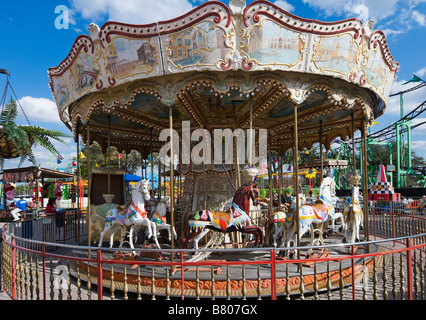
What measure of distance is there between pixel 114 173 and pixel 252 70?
273 inches

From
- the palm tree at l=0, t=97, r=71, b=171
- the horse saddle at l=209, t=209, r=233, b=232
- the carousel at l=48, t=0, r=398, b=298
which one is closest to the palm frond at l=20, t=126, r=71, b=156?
the palm tree at l=0, t=97, r=71, b=171

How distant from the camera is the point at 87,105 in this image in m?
6.57

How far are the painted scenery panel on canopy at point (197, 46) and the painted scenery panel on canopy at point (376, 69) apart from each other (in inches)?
111

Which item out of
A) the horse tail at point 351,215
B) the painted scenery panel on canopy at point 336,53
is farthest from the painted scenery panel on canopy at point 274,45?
the horse tail at point 351,215

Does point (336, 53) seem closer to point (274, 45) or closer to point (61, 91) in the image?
point (274, 45)

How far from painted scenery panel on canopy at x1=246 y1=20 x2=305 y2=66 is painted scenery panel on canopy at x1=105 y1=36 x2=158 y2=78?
1649 millimetres

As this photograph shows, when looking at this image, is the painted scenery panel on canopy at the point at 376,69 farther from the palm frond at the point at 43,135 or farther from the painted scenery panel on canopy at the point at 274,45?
the palm frond at the point at 43,135

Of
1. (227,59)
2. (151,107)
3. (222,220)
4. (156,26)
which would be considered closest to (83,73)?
(156,26)

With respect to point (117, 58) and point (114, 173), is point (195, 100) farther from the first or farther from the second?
point (114, 173)

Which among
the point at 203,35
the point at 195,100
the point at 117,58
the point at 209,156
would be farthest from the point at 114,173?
the point at 203,35

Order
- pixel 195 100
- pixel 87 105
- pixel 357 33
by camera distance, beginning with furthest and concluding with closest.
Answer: pixel 195 100 → pixel 87 105 → pixel 357 33

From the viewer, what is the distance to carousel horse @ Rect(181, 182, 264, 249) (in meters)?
5.84

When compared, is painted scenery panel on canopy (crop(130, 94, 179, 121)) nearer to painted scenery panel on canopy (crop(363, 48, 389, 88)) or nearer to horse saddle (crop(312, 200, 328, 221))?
horse saddle (crop(312, 200, 328, 221))
